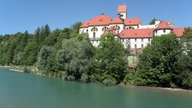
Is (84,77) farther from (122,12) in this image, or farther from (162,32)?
(122,12)

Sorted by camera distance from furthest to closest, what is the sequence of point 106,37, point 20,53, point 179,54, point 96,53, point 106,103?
point 20,53, point 106,37, point 96,53, point 179,54, point 106,103

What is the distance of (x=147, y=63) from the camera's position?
1861 inches

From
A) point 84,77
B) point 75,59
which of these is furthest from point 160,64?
point 75,59

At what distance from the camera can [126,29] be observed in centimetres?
7112

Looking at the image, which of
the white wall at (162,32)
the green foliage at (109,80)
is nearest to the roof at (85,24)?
the white wall at (162,32)

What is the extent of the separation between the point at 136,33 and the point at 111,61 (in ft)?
66.1

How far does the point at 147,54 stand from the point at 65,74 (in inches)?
645

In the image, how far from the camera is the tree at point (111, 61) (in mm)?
49812

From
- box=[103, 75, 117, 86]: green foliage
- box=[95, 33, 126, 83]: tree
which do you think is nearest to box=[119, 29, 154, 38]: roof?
box=[95, 33, 126, 83]: tree

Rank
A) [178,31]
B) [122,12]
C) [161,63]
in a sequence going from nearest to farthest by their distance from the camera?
[161,63] → [178,31] → [122,12]

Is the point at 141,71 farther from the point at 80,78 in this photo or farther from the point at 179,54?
the point at 80,78

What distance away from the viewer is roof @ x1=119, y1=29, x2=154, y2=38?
6656 centimetres

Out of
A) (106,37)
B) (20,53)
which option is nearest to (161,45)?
(106,37)

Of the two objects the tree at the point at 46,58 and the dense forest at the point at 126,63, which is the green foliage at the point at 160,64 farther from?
the tree at the point at 46,58
